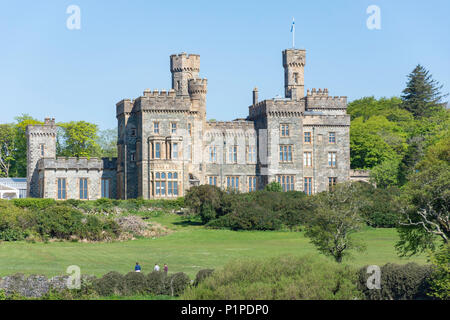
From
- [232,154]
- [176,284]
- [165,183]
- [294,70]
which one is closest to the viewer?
[176,284]

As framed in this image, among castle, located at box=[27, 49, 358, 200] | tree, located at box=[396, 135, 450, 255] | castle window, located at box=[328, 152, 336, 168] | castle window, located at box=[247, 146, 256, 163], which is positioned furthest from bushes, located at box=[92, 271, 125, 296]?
castle window, located at box=[328, 152, 336, 168]

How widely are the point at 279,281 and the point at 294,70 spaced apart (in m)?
51.7

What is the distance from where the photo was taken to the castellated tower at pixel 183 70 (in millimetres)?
75938

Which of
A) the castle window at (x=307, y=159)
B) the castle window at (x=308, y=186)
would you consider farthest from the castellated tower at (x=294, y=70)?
the castle window at (x=308, y=186)

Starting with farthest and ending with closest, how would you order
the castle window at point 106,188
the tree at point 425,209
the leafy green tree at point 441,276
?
the castle window at point 106,188
the tree at point 425,209
the leafy green tree at point 441,276

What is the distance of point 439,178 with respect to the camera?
3906 cm

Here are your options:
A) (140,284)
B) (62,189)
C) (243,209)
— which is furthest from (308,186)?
(140,284)

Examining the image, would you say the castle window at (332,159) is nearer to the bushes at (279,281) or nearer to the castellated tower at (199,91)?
the castellated tower at (199,91)

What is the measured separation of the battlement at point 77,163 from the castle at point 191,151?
3.5 inches

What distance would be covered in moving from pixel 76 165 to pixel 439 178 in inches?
1614

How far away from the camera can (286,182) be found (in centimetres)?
7250

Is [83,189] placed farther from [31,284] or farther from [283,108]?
[31,284]
